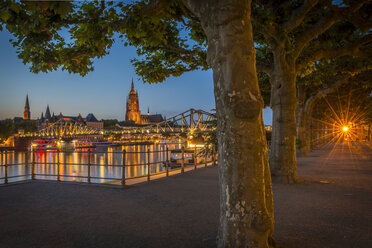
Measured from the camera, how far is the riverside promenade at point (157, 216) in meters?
4.28

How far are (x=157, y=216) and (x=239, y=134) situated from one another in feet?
9.64

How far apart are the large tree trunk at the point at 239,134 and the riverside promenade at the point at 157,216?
768 millimetres

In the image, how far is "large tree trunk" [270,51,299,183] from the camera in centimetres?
948

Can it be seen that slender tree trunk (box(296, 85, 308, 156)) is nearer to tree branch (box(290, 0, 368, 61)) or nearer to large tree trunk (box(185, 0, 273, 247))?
tree branch (box(290, 0, 368, 61))

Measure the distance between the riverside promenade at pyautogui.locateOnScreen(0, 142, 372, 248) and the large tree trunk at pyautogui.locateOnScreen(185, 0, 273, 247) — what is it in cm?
77

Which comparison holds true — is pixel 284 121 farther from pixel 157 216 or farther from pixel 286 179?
pixel 157 216

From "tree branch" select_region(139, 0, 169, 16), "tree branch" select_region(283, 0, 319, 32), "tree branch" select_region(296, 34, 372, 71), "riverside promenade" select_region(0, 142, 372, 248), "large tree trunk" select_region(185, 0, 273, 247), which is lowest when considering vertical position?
"riverside promenade" select_region(0, 142, 372, 248)

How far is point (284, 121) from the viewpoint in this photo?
9.59m

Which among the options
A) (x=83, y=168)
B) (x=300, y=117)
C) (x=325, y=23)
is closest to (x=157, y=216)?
(x=325, y=23)

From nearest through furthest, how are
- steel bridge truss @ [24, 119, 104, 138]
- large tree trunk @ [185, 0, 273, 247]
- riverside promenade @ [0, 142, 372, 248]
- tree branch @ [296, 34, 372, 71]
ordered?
large tree trunk @ [185, 0, 273, 247] < riverside promenade @ [0, 142, 372, 248] < tree branch @ [296, 34, 372, 71] < steel bridge truss @ [24, 119, 104, 138]

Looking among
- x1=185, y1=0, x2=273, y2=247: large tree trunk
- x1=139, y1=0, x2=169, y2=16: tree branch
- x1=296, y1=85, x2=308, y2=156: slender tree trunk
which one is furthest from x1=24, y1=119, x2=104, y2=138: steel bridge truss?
x1=185, y1=0, x2=273, y2=247: large tree trunk

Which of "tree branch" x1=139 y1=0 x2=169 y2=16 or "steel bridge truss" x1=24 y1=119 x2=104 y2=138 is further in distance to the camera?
"steel bridge truss" x1=24 y1=119 x2=104 y2=138

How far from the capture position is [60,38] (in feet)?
22.8

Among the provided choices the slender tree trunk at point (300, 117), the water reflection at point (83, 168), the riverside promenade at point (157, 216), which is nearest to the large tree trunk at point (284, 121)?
Answer: the riverside promenade at point (157, 216)
